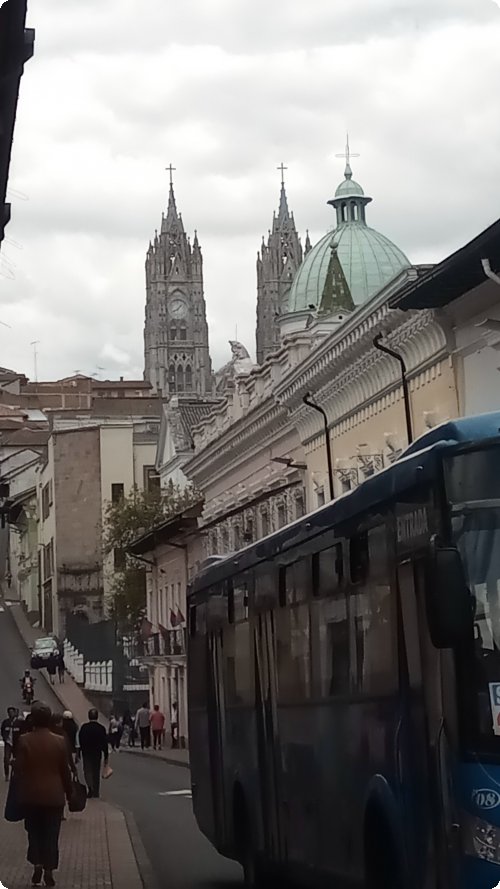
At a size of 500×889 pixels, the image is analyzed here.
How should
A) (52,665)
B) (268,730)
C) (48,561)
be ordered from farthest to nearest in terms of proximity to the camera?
(48,561), (52,665), (268,730)

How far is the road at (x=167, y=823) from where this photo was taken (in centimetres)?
1841

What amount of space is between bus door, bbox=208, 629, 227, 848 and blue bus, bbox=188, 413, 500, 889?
37 centimetres

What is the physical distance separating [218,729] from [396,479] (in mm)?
7382

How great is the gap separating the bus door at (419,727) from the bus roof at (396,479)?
19.1 inches

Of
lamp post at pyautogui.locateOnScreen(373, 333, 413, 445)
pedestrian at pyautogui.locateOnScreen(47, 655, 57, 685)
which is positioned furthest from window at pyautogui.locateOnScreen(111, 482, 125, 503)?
lamp post at pyautogui.locateOnScreen(373, 333, 413, 445)

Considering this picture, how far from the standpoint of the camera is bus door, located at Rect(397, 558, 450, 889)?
31.0ft

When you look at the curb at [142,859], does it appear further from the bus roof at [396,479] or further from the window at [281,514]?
the window at [281,514]

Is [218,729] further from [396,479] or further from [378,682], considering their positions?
[396,479]

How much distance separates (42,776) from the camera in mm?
14953

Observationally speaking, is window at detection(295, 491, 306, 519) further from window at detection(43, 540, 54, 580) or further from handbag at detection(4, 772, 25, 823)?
window at detection(43, 540, 54, 580)

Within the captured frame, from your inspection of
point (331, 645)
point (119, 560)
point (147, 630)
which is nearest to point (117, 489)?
point (119, 560)

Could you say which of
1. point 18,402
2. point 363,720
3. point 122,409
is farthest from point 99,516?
point 363,720

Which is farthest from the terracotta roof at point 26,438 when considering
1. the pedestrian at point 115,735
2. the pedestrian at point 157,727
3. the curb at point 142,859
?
the curb at point 142,859

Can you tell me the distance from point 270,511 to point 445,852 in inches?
1539
